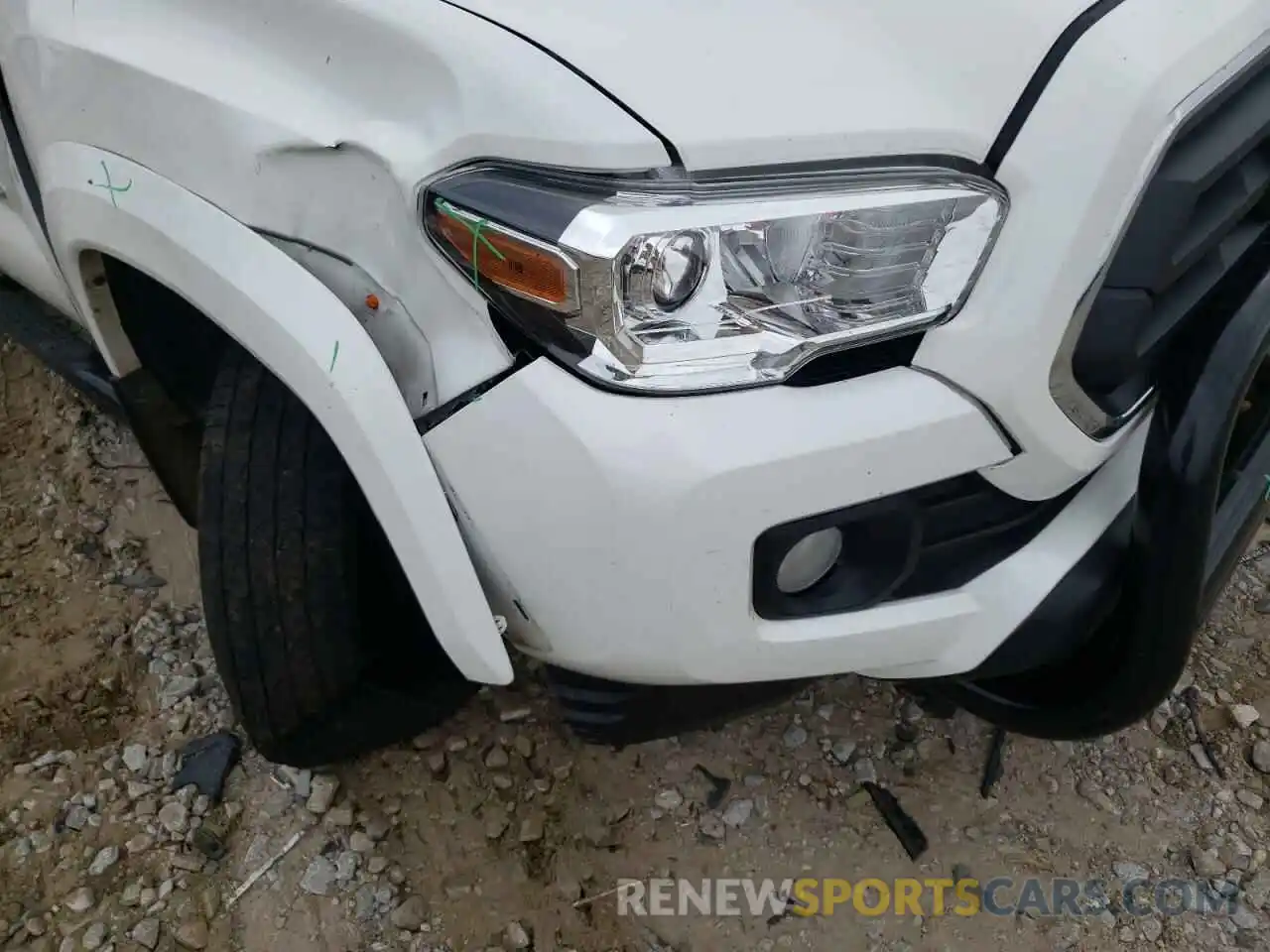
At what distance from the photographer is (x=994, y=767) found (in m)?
2.05

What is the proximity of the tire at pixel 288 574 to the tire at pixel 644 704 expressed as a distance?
1.41 ft

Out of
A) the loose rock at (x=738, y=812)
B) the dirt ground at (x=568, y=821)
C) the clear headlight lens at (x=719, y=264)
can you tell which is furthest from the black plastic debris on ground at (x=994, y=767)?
the clear headlight lens at (x=719, y=264)

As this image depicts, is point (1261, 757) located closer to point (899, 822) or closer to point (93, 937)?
point (899, 822)

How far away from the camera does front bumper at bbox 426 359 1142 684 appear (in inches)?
45.2

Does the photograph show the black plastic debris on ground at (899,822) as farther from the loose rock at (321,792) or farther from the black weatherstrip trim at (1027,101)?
the black weatherstrip trim at (1027,101)

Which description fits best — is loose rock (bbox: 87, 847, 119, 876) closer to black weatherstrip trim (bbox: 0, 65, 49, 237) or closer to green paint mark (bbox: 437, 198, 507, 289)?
black weatherstrip trim (bbox: 0, 65, 49, 237)

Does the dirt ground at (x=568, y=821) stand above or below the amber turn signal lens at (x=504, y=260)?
below

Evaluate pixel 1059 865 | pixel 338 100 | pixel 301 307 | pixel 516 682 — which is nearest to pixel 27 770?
pixel 516 682

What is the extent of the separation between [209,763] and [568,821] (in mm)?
706

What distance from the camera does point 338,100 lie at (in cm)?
125

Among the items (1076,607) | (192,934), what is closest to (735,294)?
(1076,607)

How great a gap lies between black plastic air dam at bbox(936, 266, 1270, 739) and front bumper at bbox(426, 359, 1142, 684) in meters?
0.25

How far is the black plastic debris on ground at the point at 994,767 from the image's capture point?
203 cm

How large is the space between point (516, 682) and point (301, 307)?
1.13m
